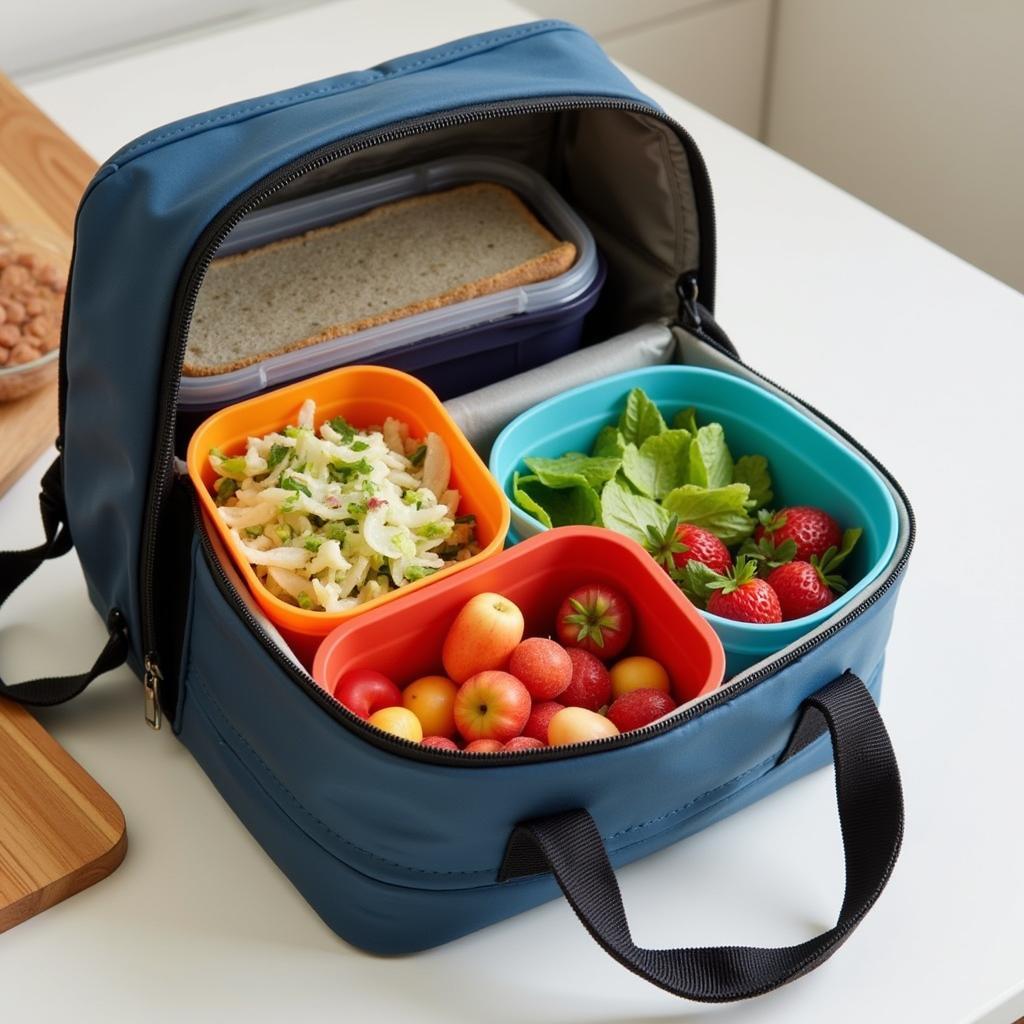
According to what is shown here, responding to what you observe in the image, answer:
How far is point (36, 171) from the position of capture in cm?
138

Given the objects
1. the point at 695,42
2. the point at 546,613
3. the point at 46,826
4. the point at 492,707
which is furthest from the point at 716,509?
the point at 695,42

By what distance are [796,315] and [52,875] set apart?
0.83 m

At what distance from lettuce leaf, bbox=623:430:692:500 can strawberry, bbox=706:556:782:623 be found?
125mm

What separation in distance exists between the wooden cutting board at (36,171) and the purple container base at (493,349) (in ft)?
1.06

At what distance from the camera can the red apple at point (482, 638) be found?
831 millimetres

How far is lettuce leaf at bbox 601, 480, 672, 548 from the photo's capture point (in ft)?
3.15

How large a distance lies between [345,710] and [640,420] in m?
0.38

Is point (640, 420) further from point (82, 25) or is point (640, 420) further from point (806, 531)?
point (82, 25)

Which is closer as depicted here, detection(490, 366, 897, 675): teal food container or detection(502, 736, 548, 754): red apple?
detection(502, 736, 548, 754): red apple

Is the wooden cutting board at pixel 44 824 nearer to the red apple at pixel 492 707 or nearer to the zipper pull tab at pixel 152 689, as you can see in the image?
the zipper pull tab at pixel 152 689

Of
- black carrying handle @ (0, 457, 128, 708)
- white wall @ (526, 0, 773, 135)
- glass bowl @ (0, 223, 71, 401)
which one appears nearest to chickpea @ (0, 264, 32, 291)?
glass bowl @ (0, 223, 71, 401)

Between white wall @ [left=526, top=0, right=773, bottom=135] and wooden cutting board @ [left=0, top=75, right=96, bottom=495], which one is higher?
wooden cutting board @ [left=0, top=75, right=96, bottom=495]

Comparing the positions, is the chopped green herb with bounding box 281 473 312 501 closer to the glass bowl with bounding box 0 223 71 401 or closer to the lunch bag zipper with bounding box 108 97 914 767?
the lunch bag zipper with bounding box 108 97 914 767

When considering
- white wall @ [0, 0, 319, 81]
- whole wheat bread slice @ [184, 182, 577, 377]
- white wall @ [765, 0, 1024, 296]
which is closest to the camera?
whole wheat bread slice @ [184, 182, 577, 377]
